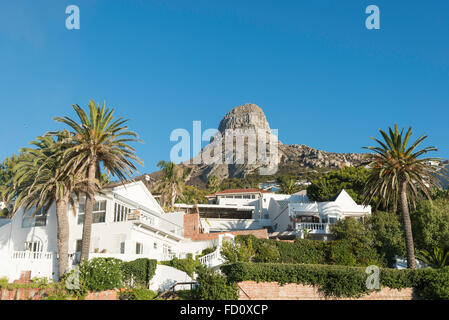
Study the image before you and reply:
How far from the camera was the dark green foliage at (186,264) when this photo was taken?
112 feet

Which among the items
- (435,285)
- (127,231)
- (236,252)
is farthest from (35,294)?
(435,285)

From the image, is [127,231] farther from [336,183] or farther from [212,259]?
[336,183]

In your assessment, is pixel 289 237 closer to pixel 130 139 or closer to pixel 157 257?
pixel 157 257

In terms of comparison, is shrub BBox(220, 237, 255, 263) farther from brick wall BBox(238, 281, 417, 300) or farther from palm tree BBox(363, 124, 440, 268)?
palm tree BBox(363, 124, 440, 268)

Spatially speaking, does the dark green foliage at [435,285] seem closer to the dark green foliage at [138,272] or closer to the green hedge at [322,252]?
the green hedge at [322,252]

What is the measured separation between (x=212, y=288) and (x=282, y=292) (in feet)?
16.4

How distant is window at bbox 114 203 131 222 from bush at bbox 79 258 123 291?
13.4 m

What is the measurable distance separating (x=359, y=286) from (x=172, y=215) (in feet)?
86.6

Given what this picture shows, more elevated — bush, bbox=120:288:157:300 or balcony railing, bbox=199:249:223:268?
balcony railing, bbox=199:249:223:268

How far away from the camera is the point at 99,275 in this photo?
1119 inches

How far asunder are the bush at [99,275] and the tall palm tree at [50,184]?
519 cm

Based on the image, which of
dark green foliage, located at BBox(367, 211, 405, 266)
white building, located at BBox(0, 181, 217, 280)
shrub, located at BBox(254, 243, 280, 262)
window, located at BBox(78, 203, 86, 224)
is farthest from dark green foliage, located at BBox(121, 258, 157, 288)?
dark green foliage, located at BBox(367, 211, 405, 266)

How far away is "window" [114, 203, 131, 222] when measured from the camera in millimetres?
42741
